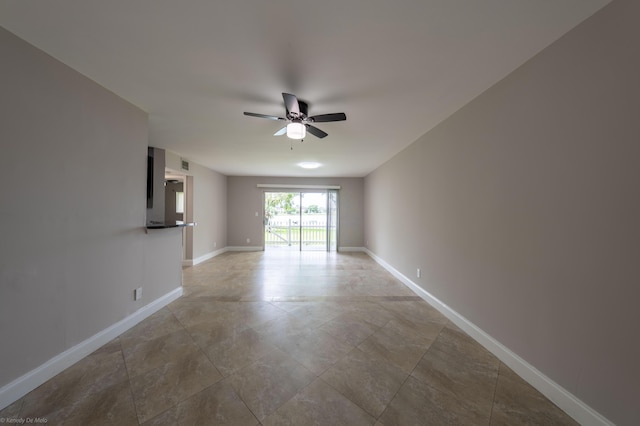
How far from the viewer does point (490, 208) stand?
1.94m

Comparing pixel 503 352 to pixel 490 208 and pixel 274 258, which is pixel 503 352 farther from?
pixel 274 258

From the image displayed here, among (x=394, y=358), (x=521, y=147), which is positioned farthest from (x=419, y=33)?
(x=394, y=358)

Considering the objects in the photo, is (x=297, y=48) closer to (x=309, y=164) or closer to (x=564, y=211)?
(x=564, y=211)

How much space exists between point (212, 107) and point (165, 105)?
0.50m

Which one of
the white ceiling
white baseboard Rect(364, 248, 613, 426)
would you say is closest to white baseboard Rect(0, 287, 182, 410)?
the white ceiling

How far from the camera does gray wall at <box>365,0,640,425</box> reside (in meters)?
1.11

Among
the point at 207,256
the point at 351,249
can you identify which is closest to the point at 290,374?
the point at 207,256

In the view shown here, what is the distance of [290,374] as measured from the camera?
1.63 m

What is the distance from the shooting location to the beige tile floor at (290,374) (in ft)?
4.29

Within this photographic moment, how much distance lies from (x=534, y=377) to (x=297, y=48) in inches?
114

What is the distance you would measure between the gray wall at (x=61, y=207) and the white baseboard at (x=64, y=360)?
43mm

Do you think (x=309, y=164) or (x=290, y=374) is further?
(x=309, y=164)

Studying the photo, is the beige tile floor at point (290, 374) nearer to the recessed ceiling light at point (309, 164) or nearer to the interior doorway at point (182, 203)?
the interior doorway at point (182, 203)

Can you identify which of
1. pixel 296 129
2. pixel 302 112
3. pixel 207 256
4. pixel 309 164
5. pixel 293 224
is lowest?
pixel 207 256
